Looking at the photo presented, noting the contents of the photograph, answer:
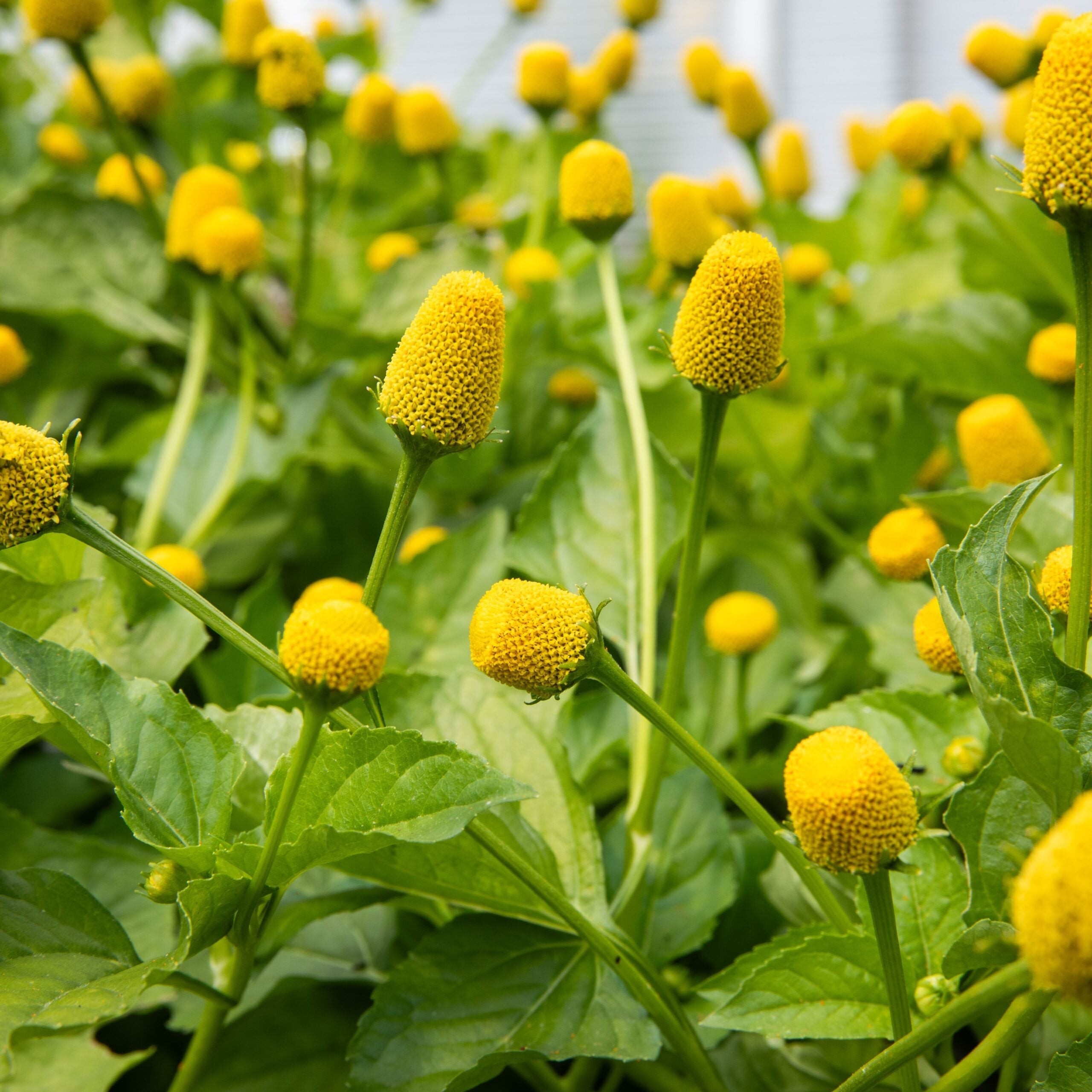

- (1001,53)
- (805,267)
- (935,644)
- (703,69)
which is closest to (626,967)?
(935,644)

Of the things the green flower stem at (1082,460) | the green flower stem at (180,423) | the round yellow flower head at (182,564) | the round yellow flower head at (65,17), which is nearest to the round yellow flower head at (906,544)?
the green flower stem at (1082,460)

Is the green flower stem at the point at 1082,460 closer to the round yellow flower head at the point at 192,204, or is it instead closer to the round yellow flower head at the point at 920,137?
the round yellow flower head at the point at 920,137

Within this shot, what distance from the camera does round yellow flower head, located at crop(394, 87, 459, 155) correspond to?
1.17 meters

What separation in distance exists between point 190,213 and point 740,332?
0.60 meters

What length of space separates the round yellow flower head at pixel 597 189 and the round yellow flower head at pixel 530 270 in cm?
24

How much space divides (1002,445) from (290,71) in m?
0.68

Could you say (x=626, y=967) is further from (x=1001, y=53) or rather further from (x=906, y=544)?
(x=1001, y=53)

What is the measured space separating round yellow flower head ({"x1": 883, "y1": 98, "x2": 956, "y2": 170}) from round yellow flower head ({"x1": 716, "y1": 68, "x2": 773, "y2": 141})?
0.27 meters

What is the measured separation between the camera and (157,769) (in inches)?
19.5

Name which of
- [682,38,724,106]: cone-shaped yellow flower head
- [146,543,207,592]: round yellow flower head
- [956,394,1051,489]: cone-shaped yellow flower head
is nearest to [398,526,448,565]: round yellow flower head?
[146,543,207,592]: round yellow flower head

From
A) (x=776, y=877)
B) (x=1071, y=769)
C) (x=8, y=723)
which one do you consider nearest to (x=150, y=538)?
(x=8, y=723)

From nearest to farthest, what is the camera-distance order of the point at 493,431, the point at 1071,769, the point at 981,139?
the point at 1071,769, the point at 493,431, the point at 981,139

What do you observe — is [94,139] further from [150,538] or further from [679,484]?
[679,484]

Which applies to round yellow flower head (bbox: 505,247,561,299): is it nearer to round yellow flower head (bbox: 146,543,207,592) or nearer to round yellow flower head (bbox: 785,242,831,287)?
round yellow flower head (bbox: 785,242,831,287)
